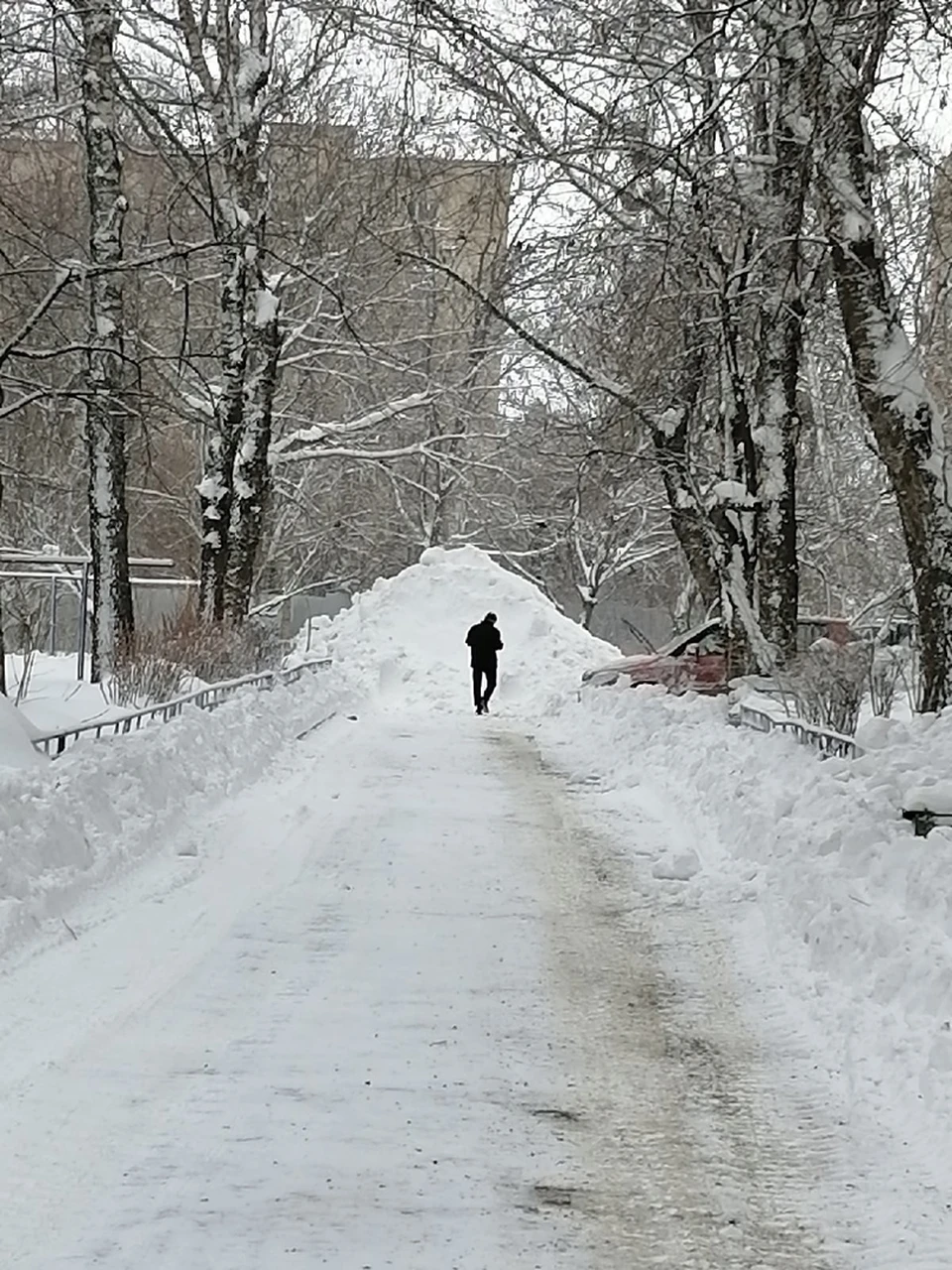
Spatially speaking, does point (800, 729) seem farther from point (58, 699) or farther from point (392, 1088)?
point (392, 1088)

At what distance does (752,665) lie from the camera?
773 inches

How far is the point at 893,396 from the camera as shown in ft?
43.2

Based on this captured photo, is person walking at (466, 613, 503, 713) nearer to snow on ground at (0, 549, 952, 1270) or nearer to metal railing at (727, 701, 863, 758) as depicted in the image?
metal railing at (727, 701, 863, 758)

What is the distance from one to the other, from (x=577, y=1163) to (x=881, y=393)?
940 centimetres

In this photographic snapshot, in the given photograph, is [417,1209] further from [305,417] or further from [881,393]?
[305,417]

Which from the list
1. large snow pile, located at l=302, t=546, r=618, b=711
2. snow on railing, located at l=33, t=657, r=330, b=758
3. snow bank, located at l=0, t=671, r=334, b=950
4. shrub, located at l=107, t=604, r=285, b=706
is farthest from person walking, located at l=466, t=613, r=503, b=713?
snow bank, located at l=0, t=671, r=334, b=950

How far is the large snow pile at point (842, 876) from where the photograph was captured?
20.5ft

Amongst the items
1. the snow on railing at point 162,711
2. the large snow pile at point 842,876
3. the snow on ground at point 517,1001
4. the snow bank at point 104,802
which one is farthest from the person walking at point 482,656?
the snow on ground at point 517,1001

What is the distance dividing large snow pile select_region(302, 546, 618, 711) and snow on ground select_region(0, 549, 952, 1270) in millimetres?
16078

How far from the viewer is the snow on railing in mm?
10938

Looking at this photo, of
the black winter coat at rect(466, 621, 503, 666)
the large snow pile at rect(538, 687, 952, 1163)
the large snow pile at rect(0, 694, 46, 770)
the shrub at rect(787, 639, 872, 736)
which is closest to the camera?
the large snow pile at rect(538, 687, 952, 1163)

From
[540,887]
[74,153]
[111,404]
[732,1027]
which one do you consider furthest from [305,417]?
[732,1027]

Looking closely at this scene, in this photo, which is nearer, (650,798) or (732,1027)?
(732,1027)

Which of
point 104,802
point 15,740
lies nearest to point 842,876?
point 104,802
